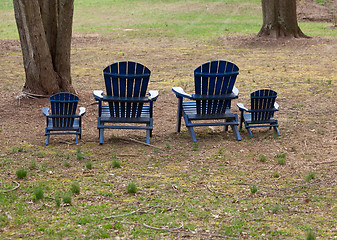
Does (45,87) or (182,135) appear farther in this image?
(45,87)

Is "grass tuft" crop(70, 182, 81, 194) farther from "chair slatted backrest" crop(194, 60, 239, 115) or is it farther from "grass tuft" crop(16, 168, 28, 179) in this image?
"chair slatted backrest" crop(194, 60, 239, 115)

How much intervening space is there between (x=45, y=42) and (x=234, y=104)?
12.9ft

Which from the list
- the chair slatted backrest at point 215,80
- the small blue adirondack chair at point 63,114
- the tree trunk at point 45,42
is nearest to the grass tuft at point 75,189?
the small blue adirondack chair at point 63,114

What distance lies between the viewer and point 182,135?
25.4 ft

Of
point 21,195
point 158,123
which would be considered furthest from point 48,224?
point 158,123

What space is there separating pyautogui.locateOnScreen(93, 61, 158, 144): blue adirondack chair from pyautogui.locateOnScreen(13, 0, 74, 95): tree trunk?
103 inches

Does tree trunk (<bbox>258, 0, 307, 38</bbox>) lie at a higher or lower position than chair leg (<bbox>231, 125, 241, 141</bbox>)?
higher

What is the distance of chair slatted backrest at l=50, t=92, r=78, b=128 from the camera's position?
700 centimetres

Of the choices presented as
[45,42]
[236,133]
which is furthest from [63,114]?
[45,42]

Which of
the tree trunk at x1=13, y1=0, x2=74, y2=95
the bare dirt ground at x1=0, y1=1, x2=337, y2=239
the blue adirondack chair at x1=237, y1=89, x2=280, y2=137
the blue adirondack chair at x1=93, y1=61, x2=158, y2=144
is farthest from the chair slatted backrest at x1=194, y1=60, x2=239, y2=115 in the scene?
the tree trunk at x1=13, y1=0, x2=74, y2=95

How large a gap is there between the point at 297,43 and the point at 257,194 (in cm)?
1271

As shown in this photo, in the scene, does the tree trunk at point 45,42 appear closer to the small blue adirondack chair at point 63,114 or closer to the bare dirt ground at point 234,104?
the bare dirt ground at point 234,104

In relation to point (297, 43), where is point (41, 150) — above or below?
below

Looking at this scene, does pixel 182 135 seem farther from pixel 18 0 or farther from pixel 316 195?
pixel 18 0
